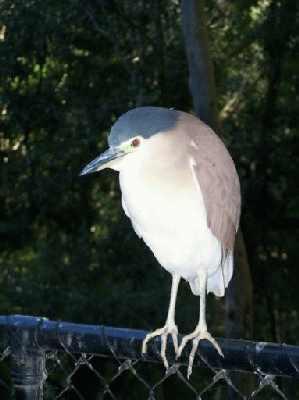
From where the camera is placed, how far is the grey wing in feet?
8.13

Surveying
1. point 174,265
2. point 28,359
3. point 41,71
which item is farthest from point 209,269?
point 41,71

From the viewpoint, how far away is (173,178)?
2436mm

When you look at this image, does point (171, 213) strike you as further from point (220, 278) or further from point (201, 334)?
point (220, 278)

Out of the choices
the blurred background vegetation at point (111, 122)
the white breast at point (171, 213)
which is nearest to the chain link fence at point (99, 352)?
the white breast at point (171, 213)

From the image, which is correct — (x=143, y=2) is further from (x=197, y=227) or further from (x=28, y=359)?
(x=28, y=359)

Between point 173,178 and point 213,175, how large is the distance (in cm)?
14

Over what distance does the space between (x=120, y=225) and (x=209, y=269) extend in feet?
17.6

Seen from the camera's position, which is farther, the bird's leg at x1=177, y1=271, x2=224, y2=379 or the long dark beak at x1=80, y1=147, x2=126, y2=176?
the long dark beak at x1=80, y1=147, x2=126, y2=176

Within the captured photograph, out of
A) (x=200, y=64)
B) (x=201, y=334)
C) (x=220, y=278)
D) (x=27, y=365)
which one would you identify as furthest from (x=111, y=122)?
(x=27, y=365)

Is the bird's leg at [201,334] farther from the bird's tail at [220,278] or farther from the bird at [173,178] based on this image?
the bird's tail at [220,278]

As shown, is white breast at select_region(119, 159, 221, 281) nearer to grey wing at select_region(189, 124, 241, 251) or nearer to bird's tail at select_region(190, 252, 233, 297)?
grey wing at select_region(189, 124, 241, 251)

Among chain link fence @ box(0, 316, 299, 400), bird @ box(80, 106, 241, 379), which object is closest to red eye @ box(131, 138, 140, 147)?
bird @ box(80, 106, 241, 379)

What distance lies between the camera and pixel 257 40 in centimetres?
770

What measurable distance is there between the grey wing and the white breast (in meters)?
0.03
